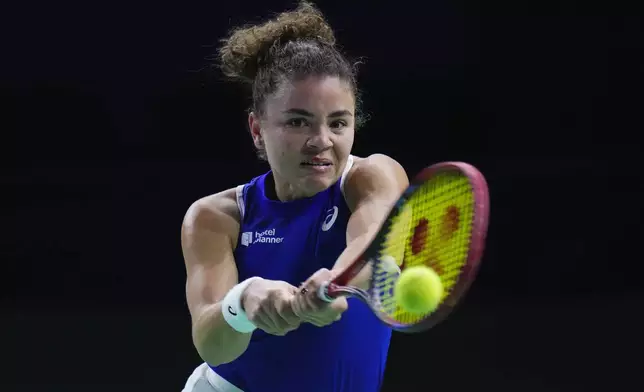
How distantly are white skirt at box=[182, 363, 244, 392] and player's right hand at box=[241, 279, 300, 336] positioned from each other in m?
0.56

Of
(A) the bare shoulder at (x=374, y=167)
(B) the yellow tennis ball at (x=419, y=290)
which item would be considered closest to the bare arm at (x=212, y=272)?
(A) the bare shoulder at (x=374, y=167)

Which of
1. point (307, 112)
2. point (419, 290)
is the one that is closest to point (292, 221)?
point (307, 112)

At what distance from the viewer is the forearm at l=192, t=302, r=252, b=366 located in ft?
6.99

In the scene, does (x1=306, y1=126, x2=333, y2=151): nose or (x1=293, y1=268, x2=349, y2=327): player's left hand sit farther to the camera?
(x1=306, y1=126, x2=333, y2=151): nose

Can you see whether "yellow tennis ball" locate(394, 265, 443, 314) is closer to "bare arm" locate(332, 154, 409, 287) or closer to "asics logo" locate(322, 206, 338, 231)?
"bare arm" locate(332, 154, 409, 287)

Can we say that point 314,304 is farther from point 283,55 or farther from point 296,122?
point 283,55

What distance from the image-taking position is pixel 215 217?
8.06 ft

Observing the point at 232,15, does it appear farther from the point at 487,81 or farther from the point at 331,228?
the point at 331,228

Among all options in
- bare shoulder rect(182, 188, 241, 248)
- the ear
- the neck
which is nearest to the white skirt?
bare shoulder rect(182, 188, 241, 248)

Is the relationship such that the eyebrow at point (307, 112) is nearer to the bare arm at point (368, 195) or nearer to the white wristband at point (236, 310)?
the bare arm at point (368, 195)

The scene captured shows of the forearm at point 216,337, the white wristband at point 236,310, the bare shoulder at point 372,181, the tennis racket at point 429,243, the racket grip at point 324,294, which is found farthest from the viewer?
the bare shoulder at point 372,181

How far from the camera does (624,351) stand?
4012 mm

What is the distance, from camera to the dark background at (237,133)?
4.57 metres

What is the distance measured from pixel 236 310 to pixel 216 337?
6.3 inches
